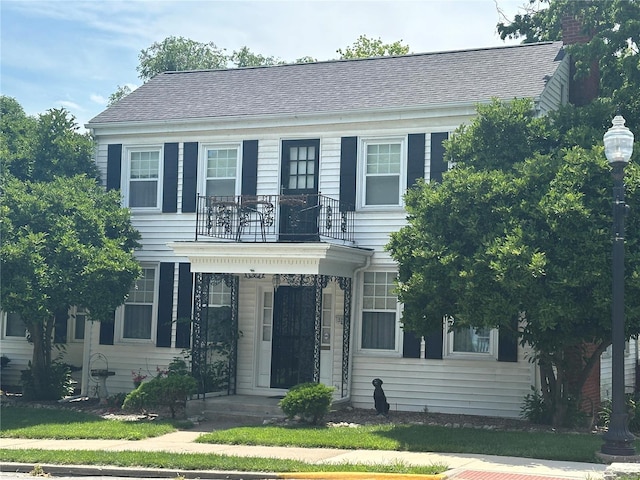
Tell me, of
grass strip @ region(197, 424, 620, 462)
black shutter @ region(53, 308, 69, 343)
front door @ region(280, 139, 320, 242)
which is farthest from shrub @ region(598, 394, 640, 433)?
black shutter @ region(53, 308, 69, 343)

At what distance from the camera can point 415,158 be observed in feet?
61.7

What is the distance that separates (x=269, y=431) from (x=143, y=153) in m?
8.77

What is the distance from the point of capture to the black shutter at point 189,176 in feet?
67.6

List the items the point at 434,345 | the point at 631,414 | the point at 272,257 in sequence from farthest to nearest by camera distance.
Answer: the point at 434,345
the point at 272,257
the point at 631,414

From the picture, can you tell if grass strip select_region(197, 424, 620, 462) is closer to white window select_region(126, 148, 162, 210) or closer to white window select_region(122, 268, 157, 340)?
white window select_region(122, 268, 157, 340)

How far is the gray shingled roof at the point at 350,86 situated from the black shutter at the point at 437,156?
28.9 inches

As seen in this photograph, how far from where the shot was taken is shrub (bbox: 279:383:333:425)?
53.1 ft

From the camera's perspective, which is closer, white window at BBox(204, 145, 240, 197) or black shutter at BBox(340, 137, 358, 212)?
black shutter at BBox(340, 137, 358, 212)

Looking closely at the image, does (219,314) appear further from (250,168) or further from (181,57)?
(181,57)

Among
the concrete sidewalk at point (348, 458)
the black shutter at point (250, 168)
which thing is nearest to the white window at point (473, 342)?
the concrete sidewalk at point (348, 458)

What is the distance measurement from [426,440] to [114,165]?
11114 millimetres

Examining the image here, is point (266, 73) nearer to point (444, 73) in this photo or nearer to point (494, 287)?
point (444, 73)

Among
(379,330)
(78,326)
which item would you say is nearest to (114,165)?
(78,326)

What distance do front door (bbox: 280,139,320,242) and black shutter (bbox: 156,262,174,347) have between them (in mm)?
2955
